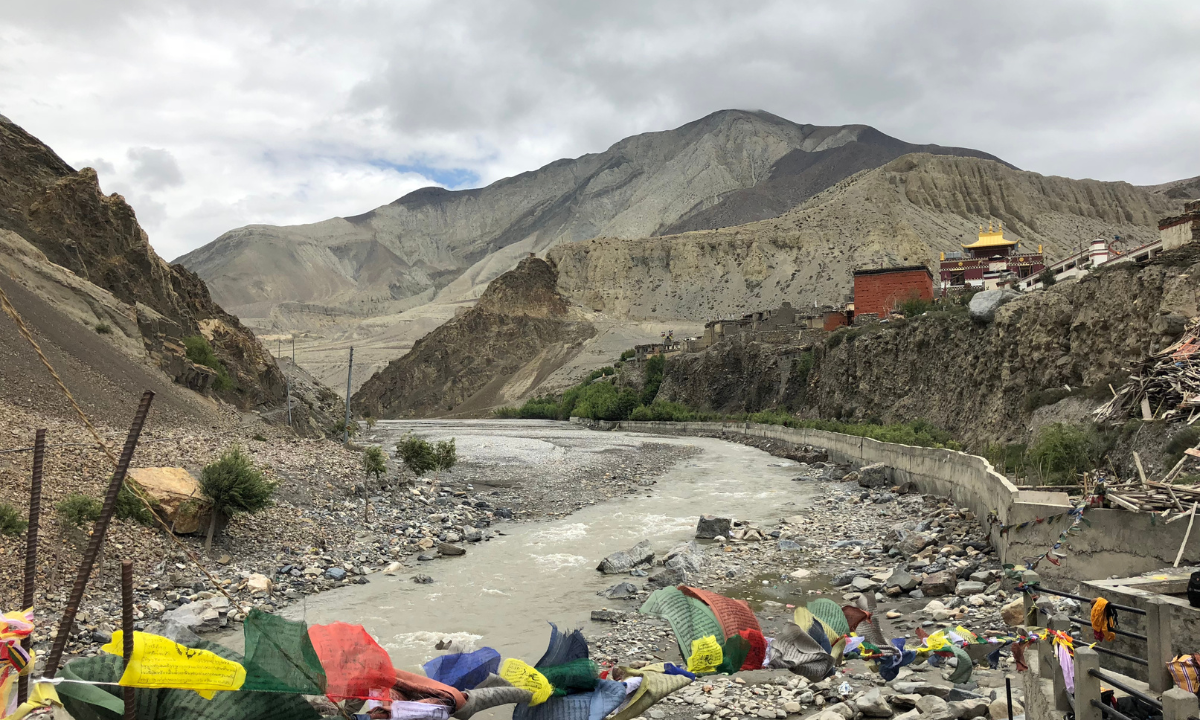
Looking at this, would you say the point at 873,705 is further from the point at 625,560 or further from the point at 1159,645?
the point at 625,560

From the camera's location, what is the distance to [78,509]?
1159 centimetres

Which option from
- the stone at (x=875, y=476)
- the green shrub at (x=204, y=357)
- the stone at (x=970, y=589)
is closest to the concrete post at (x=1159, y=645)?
the stone at (x=970, y=589)

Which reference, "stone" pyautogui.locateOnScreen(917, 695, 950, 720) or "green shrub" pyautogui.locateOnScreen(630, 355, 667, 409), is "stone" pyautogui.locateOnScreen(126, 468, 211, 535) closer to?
"stone" pyautogui.locateOnScreen(917, 695, 950, 720)

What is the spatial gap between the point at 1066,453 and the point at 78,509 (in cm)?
1913

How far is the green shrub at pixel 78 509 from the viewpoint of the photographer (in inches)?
453

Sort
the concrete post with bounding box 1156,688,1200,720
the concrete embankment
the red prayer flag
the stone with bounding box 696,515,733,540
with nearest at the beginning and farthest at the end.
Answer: the concrete post with bounding box 1156,688,1200,720 → the red prayer flag → the concrete embankment → the stone with bounding box 696,515,733,540

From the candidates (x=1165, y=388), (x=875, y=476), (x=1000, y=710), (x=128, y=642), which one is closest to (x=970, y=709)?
(x=1000, y=710)

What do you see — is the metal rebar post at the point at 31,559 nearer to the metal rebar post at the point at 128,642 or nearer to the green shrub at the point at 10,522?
the metal rebar post at the point at 128,642

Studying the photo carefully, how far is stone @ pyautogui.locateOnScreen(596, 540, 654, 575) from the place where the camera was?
580 inches

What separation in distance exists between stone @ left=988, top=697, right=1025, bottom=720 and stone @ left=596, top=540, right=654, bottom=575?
8.70 meters

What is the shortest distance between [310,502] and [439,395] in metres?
108

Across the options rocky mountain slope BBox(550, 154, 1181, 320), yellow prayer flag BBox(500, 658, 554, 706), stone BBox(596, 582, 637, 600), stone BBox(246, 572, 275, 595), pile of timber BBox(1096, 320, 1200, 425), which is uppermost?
rocky mountain slope BBox(550, 154, 1181, 320)

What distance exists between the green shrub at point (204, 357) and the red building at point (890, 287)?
4549 centimetres

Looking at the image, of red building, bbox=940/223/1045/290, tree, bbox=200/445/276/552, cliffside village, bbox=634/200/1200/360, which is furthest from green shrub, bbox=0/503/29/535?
red building, bbox=940/223/1045/290
